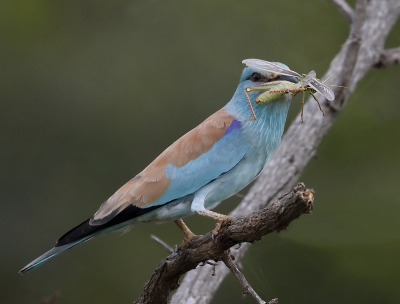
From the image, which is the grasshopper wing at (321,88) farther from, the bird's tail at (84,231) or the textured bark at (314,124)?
the textured bark at (314,124)

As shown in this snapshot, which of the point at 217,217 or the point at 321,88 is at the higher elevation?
the point at 321,88

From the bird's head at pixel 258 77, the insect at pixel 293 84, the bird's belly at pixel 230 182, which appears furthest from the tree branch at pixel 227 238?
the bird's head at pixel 258 77

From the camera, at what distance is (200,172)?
3740 mm

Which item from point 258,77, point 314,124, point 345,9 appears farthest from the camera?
point 345,9

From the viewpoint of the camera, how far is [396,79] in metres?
7.59

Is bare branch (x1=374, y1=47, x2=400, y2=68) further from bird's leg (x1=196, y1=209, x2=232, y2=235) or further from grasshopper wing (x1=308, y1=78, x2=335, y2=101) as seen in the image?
bird's leg (x1=196, y1=209, x2=232, y2=235)

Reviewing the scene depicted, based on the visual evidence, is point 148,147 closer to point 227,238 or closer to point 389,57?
point 389,57

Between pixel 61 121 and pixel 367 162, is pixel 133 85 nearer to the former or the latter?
pixel 61 121

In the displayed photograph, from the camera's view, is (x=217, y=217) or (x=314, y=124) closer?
(x=217, y=217)

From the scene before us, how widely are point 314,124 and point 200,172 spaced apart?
1.46 m

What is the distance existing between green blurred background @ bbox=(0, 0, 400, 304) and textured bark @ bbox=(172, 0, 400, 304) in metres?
1.50

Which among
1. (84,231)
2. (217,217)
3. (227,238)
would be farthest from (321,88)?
(84,231)

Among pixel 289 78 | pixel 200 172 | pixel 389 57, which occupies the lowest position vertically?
pixel 389 57

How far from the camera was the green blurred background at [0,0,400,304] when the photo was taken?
675cm
